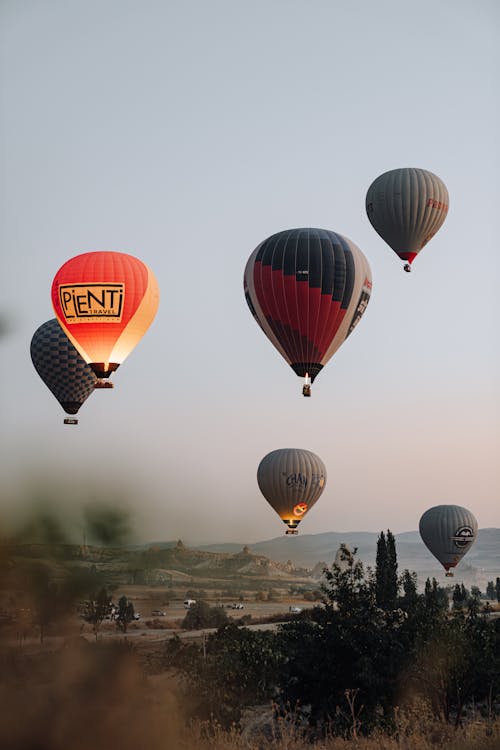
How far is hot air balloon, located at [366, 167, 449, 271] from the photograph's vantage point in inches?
2205

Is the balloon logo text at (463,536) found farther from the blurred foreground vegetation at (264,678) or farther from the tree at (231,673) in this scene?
the tree at (231,673)

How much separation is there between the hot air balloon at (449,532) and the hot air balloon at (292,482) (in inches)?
1026

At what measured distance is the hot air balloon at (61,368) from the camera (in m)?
57.8

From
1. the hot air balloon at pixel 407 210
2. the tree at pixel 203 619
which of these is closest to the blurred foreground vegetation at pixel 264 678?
the hot air balloon at pixel 407 210

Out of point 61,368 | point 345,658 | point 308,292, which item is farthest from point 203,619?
point 345,658

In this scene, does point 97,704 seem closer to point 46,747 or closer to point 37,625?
point 46,747

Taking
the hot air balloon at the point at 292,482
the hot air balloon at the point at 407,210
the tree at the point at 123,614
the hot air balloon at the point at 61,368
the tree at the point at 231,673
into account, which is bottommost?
the tree at the point at 123,614

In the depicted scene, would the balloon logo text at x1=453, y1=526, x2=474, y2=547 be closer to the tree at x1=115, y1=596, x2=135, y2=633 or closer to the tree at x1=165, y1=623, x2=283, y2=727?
the tree at x1=115, y1=596, x2=135, y2=633

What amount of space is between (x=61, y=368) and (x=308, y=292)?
1940cm

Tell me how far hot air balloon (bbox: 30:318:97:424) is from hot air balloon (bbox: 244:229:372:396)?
49.7 ft

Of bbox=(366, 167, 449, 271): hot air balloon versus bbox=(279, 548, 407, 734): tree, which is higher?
bbox=(366, 167, 449, 271): hot air balloon

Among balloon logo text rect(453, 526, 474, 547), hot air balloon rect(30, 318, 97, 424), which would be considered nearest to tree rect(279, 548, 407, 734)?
hot air balloon rect(30, 318, 97, 424)

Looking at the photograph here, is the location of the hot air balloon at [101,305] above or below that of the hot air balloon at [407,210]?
below

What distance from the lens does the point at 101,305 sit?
44156mm
